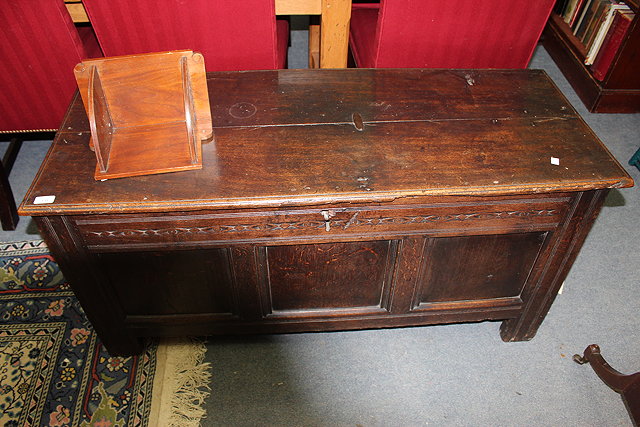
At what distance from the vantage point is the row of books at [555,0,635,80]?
2.70m

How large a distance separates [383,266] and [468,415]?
610mm

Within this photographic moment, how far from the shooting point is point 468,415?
176 centimetres

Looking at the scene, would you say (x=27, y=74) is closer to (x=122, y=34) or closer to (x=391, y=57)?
(x=122, y=34)

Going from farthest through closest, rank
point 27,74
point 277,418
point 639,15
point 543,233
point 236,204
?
1. point 639,15
2. point 27,74
3. point 277,418
4. point 543,233
5. point 236,204

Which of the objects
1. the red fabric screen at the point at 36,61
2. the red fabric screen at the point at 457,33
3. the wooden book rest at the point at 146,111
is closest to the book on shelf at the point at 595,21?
the red fabric screen at the point at 457,33

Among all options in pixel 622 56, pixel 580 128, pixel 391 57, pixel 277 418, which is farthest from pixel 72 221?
pixel 622 56

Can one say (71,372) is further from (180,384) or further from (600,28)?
(600,28)

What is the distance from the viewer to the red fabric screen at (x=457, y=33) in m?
1.86

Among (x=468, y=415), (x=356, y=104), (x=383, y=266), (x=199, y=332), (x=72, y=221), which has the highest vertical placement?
(x=356, y=104)

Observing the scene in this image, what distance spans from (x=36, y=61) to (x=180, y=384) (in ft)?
4.27

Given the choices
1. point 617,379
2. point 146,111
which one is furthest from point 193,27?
point 617,379

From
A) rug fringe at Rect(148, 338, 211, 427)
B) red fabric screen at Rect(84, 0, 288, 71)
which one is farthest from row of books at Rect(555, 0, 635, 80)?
rug fringe at Rect(148, 338, 211, 427)

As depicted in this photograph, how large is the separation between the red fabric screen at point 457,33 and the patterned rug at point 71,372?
133 centimetres

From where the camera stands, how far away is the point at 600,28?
2820 mm
